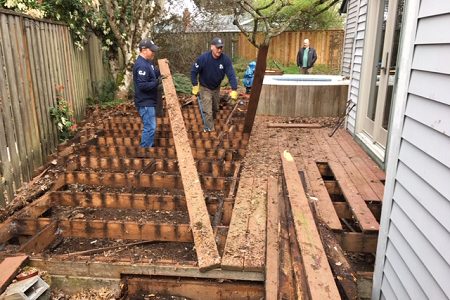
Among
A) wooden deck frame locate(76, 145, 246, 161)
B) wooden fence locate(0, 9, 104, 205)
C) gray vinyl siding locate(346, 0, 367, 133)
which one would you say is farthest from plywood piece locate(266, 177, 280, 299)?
gray vinyl siding locate(346, 0, 367, 133)

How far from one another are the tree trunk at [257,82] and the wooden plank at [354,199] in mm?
1465

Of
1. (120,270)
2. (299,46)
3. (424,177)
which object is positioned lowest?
(120,270)

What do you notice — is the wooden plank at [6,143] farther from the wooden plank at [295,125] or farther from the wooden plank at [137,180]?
the wooden plank at [295,125]

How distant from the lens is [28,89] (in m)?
4.86

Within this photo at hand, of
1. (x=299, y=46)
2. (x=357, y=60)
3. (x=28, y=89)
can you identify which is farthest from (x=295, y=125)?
(x=299, y=46)

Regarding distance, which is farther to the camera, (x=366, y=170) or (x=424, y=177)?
(x=366, y=170)

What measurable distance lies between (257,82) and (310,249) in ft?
12.0

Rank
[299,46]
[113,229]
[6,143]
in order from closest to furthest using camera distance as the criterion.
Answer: [113,229], [6,143], [299,46]

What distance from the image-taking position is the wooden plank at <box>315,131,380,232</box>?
10.3 feet

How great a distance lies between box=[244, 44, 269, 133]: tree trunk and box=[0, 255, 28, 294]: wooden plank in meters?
3.99

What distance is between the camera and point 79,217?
12.1 ft

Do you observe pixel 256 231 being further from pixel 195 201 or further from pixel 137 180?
pixel 137 180

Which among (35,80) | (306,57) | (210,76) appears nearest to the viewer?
(35,80)

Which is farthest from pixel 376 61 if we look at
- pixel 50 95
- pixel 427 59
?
pixel 50 95
